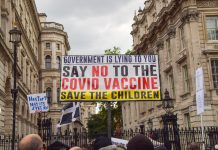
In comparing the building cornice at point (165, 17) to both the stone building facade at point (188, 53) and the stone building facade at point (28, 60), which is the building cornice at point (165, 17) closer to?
the stone building facade at point (188, 53)

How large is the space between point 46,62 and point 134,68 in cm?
4992

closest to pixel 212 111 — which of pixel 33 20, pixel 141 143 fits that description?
pixel 141 143

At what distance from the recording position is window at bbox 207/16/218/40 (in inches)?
1110

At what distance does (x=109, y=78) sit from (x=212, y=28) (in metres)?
20.5

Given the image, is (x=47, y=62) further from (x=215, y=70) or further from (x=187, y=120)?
(x=215, y=70)

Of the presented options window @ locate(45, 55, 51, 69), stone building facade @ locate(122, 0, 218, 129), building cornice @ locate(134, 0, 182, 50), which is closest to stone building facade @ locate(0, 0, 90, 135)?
window @ locate(45, 55, 51, 69)

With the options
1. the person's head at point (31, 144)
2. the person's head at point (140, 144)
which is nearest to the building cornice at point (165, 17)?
the person's head at point (140, 144)

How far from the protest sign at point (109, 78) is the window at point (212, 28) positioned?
19.6 meters

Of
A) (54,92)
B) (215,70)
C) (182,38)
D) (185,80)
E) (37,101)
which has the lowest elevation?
(37,101)

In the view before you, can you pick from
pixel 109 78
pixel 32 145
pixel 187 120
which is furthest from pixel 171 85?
pixel 32 145

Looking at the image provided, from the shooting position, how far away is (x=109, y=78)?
9781mm

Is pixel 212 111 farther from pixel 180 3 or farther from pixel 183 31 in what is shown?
pixel 180 3

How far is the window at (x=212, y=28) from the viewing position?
28.2 metres

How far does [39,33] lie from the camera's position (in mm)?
54938
